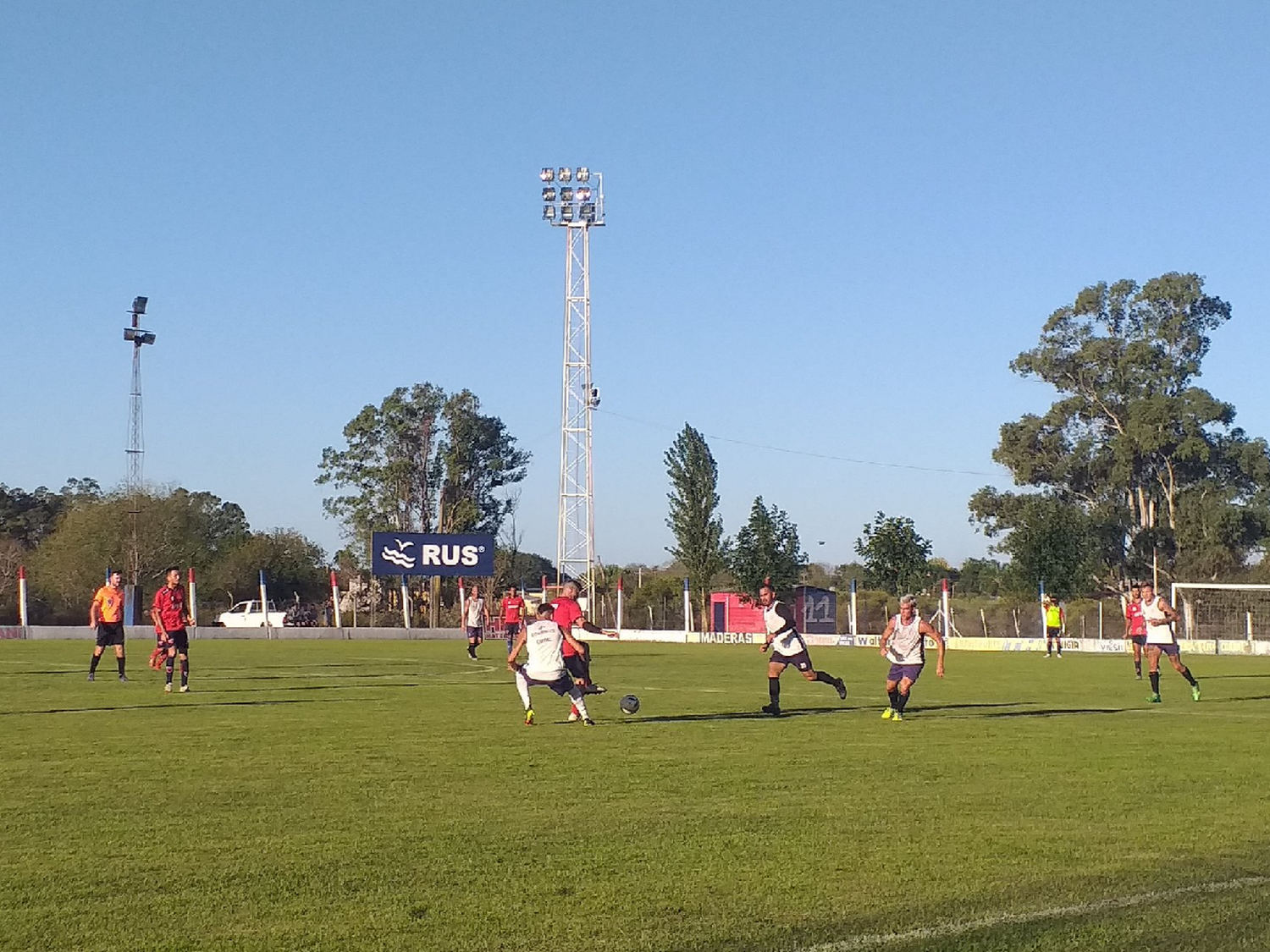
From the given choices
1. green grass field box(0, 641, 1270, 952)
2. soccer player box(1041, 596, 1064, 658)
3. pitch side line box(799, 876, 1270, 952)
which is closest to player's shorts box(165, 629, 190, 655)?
green grass field box(0, 641, 1270, 952)

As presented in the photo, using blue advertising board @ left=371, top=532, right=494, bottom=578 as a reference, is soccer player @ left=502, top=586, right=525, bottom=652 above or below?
below

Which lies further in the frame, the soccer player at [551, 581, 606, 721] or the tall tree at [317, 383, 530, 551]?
the tall tree at [317, 383, 530, 551]

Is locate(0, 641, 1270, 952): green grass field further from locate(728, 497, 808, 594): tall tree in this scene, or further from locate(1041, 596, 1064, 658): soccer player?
locate(728, 497, 808, 594): tall tree

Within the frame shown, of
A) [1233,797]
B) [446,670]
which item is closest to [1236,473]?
[446,670]

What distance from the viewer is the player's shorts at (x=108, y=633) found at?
25391 mm

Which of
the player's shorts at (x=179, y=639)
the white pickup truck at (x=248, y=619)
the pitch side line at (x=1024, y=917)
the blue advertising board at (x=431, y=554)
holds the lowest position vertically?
the pitch side line at (x=1024, y=917)

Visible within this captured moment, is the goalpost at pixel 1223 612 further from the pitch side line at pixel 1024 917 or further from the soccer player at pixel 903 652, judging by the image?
the pitch side line at pixel 1024 917

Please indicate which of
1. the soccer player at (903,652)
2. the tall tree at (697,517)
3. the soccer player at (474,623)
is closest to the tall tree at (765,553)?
the tall tree at (697,517)

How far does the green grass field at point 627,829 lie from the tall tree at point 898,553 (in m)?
46.6

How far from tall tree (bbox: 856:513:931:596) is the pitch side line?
59314 mm

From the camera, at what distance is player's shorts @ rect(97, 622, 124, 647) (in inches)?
1000

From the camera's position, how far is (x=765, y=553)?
231ft

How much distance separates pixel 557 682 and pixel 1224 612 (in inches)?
1702

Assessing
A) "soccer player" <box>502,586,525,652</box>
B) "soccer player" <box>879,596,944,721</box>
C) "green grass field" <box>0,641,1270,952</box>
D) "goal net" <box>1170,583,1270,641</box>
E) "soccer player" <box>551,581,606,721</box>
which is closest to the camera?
"green grass field" <box>0,641,1270,952</box>
